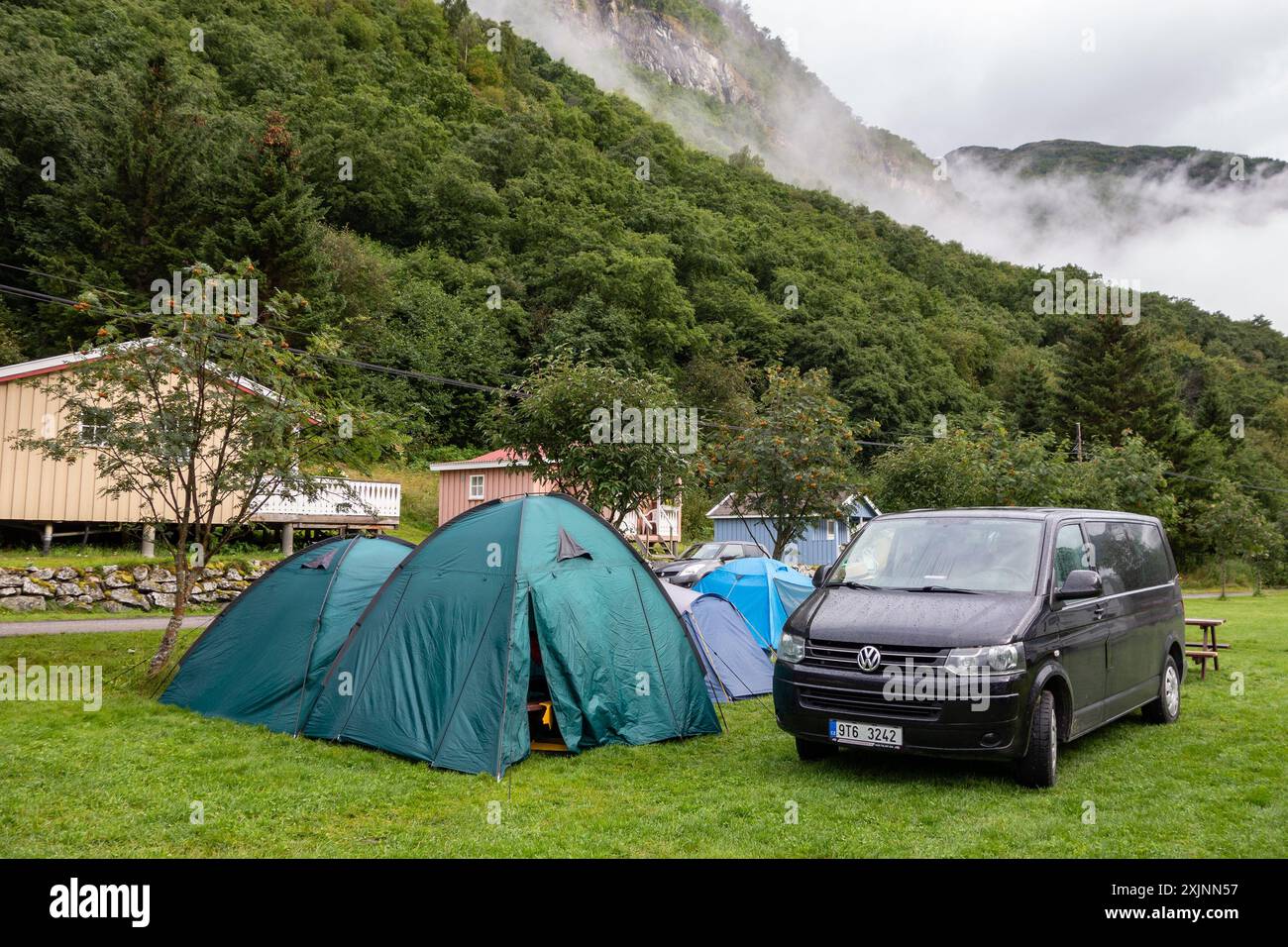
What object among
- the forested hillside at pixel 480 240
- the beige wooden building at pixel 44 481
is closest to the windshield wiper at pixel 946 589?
the beige wooden building at pixel 44 481

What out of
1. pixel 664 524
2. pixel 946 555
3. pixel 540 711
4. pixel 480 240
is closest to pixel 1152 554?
pixel 946 555

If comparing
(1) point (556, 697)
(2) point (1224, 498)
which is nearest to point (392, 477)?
(1) point (556, 697)

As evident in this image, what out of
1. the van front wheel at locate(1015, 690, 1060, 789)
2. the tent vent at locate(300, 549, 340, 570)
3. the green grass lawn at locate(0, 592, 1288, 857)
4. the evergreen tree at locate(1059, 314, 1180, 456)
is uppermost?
the evergreen tree at locate(1059, 314, 1180, 456)

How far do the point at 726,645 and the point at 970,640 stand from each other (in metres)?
5.01

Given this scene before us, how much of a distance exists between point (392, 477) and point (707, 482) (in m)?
20.0

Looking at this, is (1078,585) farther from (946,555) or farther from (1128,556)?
(1128,556)

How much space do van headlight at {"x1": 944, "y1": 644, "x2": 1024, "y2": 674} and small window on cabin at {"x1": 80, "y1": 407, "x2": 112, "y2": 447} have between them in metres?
9.17

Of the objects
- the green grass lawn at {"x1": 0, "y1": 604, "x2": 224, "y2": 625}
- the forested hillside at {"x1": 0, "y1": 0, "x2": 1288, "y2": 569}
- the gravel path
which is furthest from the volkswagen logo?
the forested hillside at {"x1": 0, "y1": 0, "x2": 1288, "y2": 569}

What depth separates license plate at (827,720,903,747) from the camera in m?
5.93

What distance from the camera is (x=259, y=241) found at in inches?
1204

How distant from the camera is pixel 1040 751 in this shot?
238 inches

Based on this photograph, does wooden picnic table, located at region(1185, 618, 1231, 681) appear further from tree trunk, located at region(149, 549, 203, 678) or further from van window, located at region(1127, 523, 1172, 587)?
tree trunk, located at region(149, 549, 203, 678)

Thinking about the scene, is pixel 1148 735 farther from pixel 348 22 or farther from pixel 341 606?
pixel 348 22

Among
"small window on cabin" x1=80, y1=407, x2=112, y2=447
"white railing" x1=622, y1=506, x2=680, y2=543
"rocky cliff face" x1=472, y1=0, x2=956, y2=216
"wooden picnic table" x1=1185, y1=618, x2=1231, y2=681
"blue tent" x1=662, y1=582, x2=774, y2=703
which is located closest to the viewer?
"small window on cabin" x1=80, y1=407, x2=112, y2=447
